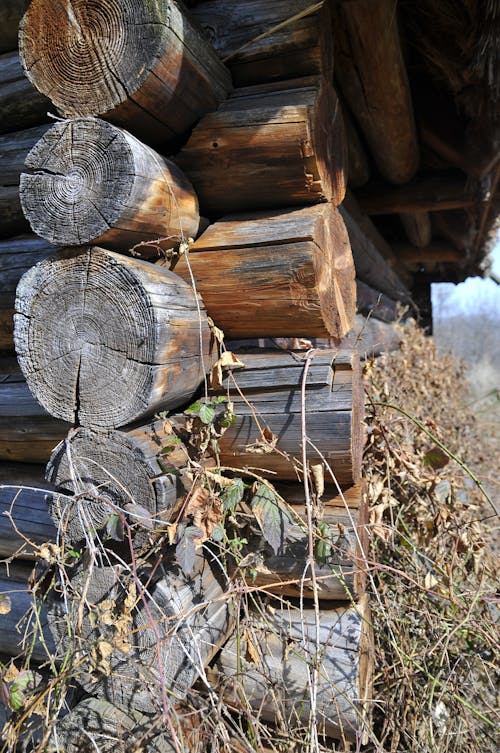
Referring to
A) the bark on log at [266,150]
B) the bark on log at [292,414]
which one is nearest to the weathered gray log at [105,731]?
the bark on log at [292,414]

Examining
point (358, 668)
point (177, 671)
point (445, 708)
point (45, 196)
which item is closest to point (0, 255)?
point (45, 196)

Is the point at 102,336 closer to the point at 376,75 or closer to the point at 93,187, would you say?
the point at 93,187

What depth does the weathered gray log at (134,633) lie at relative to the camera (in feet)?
5.04

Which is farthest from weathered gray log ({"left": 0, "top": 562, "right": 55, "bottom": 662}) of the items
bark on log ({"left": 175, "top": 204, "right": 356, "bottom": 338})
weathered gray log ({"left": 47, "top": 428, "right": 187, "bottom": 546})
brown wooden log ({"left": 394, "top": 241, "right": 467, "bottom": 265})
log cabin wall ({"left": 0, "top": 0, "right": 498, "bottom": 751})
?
brown wooden log ({"left": 394, "top": 241, "right": 467, "bottom": 265})

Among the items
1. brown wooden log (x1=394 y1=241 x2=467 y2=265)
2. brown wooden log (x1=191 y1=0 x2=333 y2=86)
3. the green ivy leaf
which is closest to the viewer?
the green ivy leaf

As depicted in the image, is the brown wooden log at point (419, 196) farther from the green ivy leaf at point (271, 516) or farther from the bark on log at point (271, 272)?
the green ivy leaf at point (271, 516)

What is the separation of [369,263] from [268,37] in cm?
257

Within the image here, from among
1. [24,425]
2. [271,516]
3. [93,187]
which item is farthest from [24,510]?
[93,187]

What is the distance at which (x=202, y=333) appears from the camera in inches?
69.8

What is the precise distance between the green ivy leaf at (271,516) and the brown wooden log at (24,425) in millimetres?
826

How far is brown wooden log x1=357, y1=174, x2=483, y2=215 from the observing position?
157 inches

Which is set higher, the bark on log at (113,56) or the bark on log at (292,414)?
the bark on log at (113,56)

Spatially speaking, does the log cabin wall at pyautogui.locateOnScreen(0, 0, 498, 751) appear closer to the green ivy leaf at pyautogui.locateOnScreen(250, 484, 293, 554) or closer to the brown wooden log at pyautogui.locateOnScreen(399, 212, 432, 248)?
the green ivy leaf at pyautogui.locateOnScreen(250, 484, 293, 554)

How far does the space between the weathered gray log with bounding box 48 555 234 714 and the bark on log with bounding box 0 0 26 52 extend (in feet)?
7.33
